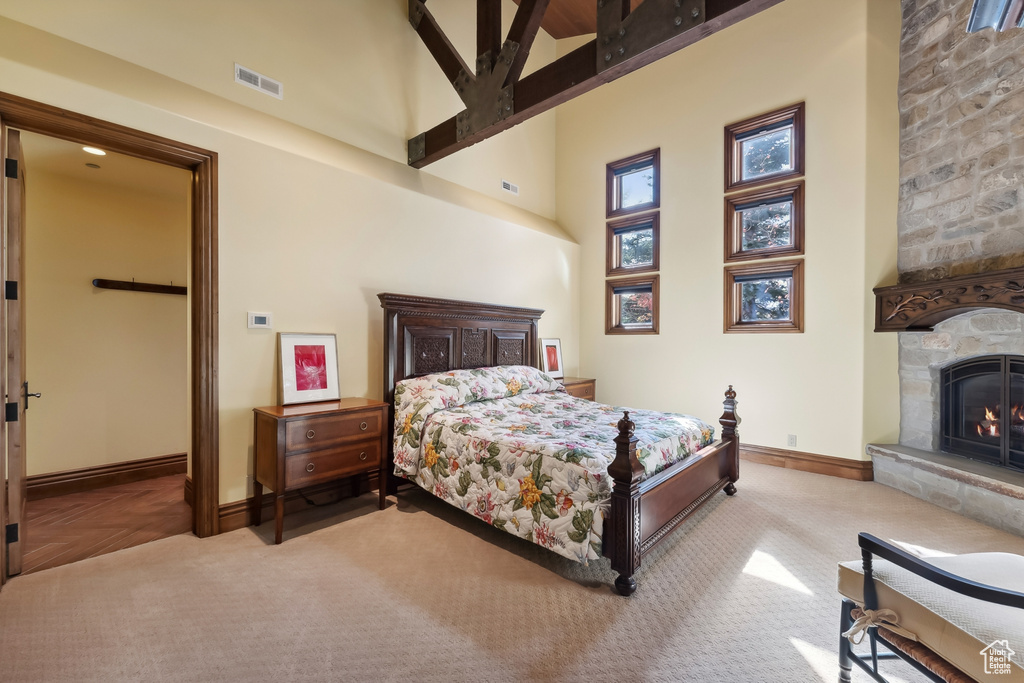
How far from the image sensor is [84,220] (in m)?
3.54

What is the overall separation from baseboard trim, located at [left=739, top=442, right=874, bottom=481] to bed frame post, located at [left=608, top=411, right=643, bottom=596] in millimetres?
2851

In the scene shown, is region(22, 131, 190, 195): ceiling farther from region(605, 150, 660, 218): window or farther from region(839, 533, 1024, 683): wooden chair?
region(839, 533, 1024, 683): wooden chair

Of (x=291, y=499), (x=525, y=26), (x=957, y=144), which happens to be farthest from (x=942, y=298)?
(x=291, y=499)

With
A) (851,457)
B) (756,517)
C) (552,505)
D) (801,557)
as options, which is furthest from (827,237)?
Result: (552,505)

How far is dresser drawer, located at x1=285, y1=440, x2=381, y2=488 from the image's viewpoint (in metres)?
2.59

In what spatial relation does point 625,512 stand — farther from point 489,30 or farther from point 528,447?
point 489,30

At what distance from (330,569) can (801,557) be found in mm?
2675

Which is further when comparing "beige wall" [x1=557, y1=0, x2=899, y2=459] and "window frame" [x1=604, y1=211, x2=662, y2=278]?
"window frame" [x1=604, y1=211, x2=662, y2=278]

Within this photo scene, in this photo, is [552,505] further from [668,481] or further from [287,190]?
[287,190]

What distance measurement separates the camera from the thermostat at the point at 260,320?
284cm

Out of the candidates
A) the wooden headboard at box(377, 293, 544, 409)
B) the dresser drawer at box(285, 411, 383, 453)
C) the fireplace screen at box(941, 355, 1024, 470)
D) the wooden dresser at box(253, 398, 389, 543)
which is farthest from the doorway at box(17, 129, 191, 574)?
the fireplace screen at box(941, 355, 1024, 470)

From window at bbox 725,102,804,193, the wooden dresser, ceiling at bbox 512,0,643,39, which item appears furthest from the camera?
ceiling at bbox 512,0,643,39

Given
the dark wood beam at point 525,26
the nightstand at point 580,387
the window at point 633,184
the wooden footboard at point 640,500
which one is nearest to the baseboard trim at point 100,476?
the nightstand at point 580,387

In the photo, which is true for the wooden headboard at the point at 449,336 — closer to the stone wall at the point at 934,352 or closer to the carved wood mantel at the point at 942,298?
the carved wood mantel at the point at 942,298
